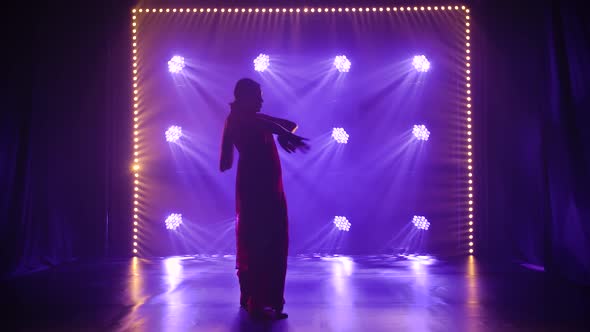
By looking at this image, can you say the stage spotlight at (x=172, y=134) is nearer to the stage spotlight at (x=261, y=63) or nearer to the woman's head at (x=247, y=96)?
the stage spotlight at (x=261, y=63)

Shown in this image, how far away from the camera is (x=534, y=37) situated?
5.16m

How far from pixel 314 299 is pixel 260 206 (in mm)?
974

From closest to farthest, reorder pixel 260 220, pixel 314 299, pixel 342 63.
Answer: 1. pixel 260 220
2. pixel 314 299
3. pixel 342 63

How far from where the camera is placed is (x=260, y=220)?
9.33ft

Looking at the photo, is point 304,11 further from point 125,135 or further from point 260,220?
point 260,220

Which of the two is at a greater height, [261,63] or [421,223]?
[261,63]

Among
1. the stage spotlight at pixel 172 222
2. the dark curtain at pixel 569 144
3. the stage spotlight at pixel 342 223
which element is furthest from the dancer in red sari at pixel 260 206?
the stage spotlight at pixel 172 222

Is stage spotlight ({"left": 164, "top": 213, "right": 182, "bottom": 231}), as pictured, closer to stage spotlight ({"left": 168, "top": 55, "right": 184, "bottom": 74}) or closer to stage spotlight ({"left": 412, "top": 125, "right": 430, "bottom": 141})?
stage spotlight ({"left": 168, "top": 55, "right": 184, "bottom": 74})

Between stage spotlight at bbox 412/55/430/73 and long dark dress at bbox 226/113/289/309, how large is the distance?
3.80m

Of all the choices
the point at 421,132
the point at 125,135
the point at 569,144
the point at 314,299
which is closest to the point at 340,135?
the point at 421,132

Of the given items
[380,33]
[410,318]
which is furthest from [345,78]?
[410,318]

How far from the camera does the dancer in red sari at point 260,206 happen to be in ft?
9.27

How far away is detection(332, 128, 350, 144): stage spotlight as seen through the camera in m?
6.02

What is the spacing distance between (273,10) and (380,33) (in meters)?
1.48
